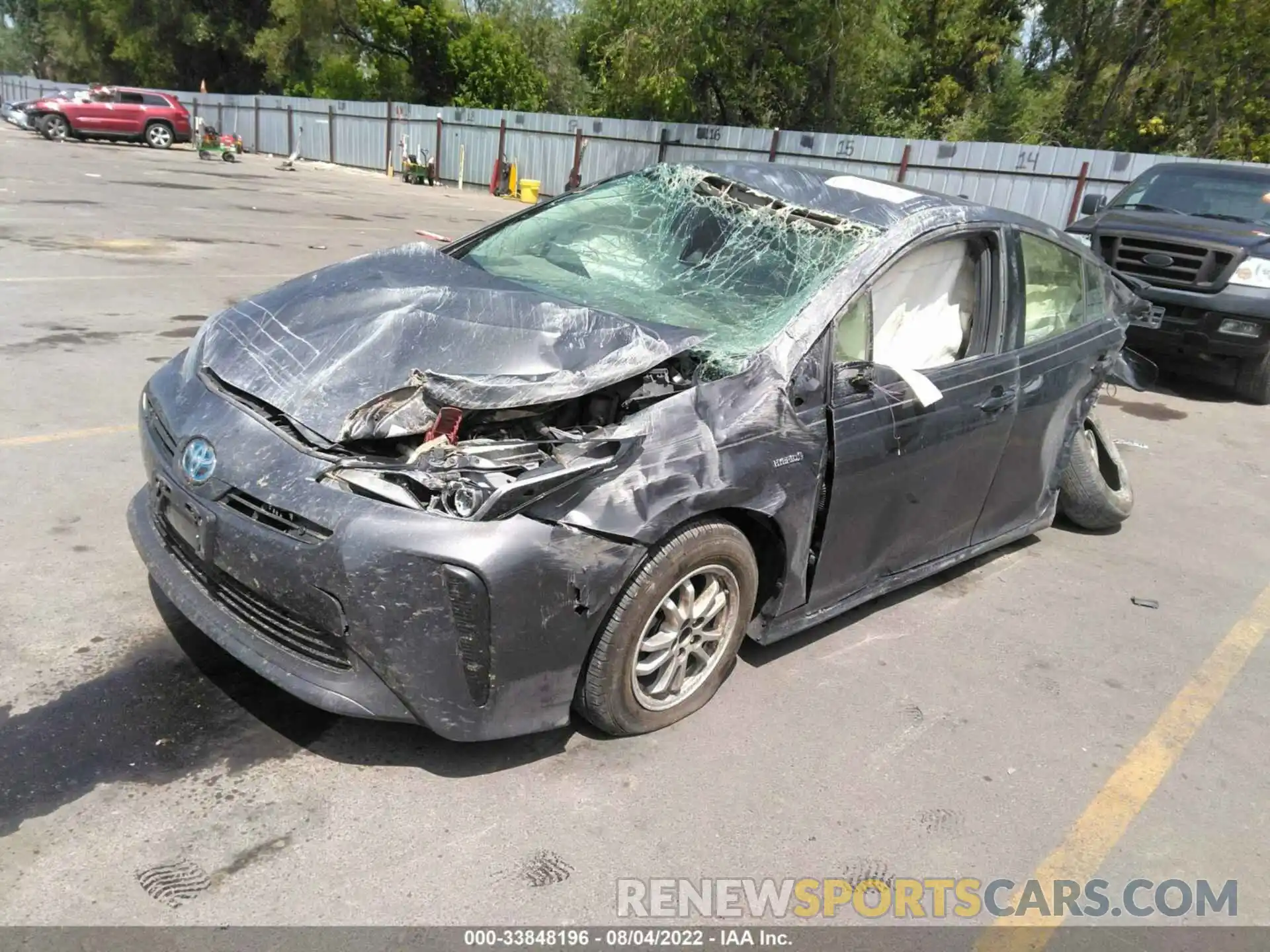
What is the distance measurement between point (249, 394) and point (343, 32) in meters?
45.6

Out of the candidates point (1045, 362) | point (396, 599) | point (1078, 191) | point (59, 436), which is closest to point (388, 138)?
point (1078, 191)

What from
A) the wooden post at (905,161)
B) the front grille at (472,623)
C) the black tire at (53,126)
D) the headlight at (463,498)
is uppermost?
the wooden post at (905,161)

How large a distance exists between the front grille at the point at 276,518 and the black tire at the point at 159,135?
33.3 meters

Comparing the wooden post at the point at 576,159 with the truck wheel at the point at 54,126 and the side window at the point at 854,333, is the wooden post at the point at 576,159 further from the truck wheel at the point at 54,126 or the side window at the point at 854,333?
the side window at the point at 854,333

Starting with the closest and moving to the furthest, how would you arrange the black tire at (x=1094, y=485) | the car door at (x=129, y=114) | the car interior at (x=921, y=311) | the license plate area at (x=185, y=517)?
the license plate area at (x=185, y=517) → the car interior at (x=921, y=311) → the black tire at (x=1094, y=485) → the car door at (x=129, y=114)

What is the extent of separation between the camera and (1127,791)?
3.15 meters

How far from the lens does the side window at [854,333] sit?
3.31 m

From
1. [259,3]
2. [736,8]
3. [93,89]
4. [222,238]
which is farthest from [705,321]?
[259,3]

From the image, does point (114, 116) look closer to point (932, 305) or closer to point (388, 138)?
point (388, 138)

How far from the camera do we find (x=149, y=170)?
21.7 meters

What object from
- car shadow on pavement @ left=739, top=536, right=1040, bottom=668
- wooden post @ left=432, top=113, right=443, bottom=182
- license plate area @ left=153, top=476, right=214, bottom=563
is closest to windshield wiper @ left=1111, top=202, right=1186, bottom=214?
car shadow on pavement @ left=739, top=536, right=1040, bottom=668

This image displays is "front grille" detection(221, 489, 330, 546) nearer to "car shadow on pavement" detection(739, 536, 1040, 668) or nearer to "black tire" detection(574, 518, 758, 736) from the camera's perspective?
"black tire" detection(574, 518, 758, 736)

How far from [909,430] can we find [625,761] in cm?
159

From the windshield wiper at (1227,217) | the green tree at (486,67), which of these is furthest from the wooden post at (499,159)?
the windshield wiper at (1227,217)
